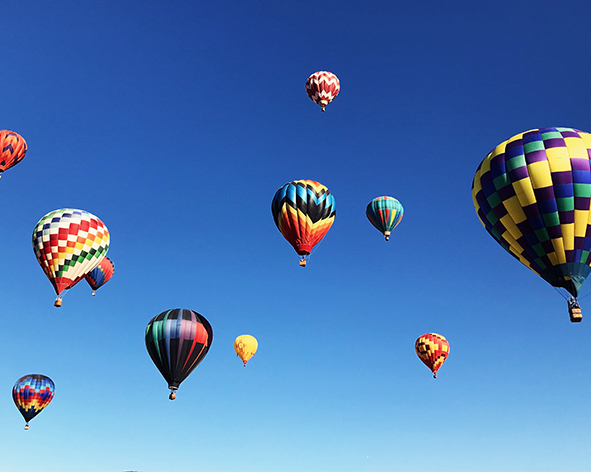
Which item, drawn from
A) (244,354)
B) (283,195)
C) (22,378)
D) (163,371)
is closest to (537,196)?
(283,195)

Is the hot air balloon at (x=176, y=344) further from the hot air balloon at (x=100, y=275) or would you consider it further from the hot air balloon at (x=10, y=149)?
the hot air balloon at (x=10, y=149)

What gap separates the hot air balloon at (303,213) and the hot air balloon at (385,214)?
12.3 meters

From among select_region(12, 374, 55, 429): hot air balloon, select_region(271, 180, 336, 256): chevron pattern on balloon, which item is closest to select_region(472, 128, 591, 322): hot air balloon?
select_region(271, 180, 336, 256): chevron pattern on balloon

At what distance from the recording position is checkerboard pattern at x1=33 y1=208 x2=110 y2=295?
28.7 meters

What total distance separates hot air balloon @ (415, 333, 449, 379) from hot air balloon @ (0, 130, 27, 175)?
35.5 m

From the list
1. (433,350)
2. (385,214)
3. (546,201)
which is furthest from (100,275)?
(546,201)

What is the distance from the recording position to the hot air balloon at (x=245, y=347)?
163 ft

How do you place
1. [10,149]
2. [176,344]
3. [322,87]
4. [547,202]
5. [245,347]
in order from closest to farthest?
[547,202] → [176,344] → [322,87] → [10,149] → [245,347]

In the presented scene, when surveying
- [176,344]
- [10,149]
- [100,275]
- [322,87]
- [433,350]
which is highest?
[322,87]

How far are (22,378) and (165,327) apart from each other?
1004 inches

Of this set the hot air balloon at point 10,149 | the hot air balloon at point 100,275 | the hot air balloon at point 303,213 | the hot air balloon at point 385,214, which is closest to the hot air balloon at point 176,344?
the hot air balloon at point 303,213

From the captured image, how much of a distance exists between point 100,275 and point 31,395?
12384mm

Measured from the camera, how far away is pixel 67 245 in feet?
95.7

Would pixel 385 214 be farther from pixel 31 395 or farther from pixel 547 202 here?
pixel 31 395
